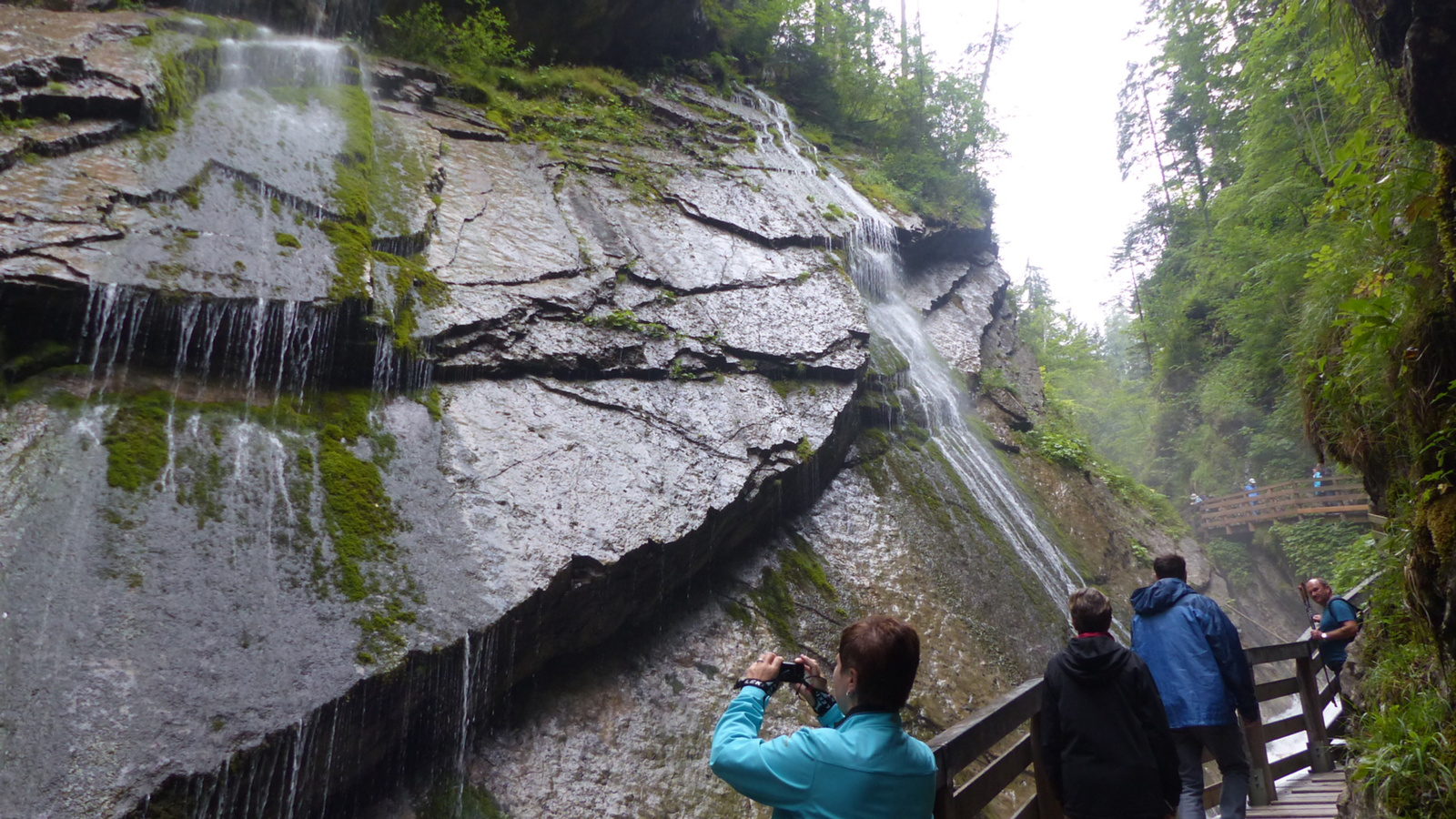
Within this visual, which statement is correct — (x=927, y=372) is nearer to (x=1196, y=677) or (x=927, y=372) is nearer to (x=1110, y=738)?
(x=1196, y=677)

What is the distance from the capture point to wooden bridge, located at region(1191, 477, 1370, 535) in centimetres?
1616

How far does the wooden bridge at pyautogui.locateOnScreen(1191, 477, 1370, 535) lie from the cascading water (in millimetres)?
9828

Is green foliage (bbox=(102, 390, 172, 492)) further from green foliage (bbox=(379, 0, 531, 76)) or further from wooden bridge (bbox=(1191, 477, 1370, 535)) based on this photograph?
wooden bridge (bbox=(1191, 477, 1370, 535))

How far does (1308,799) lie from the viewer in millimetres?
5031

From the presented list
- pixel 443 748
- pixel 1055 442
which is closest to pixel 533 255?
pixel 443 748

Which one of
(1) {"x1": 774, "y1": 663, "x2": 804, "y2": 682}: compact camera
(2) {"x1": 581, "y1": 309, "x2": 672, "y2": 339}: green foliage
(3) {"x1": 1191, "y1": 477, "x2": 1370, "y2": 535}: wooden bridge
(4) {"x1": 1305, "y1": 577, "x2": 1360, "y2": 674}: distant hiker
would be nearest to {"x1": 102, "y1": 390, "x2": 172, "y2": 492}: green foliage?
(2) {"x1": 581, "y1": 309, "x2": 672, "y2": 339}: green foliage

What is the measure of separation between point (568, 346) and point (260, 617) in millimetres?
3680

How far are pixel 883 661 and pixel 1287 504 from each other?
20.3 metres

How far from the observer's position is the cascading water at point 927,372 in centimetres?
959

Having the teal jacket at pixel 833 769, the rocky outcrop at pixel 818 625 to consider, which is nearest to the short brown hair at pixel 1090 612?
the teal jacket at pixel 833 769

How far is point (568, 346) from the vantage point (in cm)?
720

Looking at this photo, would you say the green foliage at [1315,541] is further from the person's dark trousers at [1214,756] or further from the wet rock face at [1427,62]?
the wet rock face at [1427,62]

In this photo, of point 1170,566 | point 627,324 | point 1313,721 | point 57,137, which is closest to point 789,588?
point 627,324

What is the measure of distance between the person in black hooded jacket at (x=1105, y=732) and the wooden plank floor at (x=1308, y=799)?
2.78 meters
